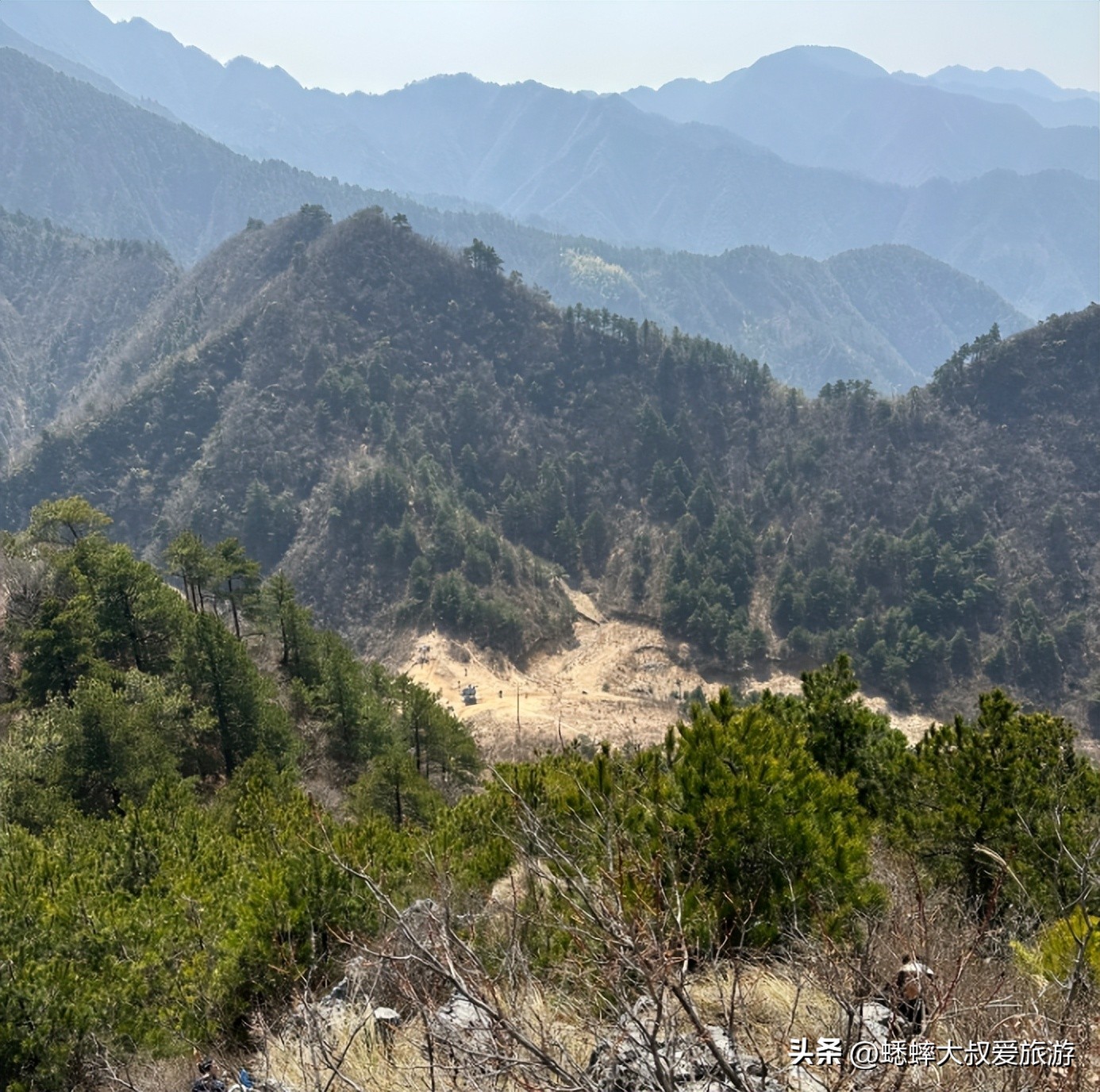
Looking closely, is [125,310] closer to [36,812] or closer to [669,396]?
[669,396]

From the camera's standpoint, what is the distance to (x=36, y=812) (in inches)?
850

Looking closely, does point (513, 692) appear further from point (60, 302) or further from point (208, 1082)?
point (60, 302)

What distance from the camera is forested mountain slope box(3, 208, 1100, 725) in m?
75.7

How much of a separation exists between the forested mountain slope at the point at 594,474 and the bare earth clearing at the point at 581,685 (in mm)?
2880

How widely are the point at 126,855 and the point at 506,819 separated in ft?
30.9

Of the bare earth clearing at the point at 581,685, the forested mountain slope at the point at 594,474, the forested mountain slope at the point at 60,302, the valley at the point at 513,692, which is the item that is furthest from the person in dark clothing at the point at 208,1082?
the forested mountain slope at the point at 60,302

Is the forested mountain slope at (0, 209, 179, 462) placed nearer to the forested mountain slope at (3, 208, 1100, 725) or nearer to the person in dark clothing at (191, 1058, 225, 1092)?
the forested mountain slope at (3, 208, 1100, 725)

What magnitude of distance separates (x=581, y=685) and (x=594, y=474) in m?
35.5

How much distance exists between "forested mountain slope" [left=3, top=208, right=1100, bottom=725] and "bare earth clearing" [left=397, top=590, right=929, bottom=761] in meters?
2.88

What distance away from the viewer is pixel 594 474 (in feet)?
318

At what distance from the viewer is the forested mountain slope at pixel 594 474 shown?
75.7 m

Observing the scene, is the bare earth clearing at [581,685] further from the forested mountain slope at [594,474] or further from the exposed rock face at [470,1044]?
the exposed rock face at [470,1044]

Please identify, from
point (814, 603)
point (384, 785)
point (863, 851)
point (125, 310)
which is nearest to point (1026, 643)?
point (814, 603)

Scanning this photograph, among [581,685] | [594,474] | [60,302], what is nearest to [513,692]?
[581,685]
